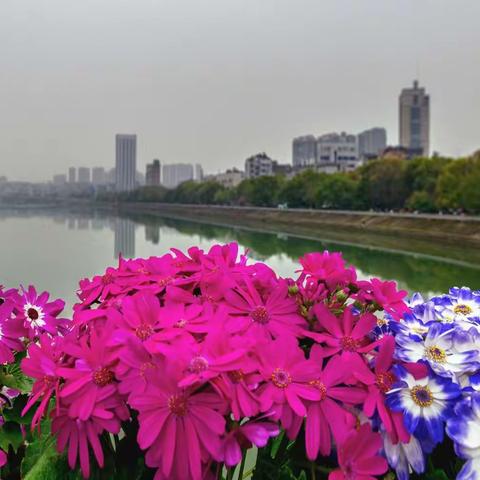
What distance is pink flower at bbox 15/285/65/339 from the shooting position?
3.94 feet

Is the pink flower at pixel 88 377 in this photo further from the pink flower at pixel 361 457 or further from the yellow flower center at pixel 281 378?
the pink flower at pixel 361 457

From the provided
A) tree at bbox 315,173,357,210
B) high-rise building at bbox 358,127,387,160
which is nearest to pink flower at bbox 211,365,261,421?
tree at bbox 315,173,357,210

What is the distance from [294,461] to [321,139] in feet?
301

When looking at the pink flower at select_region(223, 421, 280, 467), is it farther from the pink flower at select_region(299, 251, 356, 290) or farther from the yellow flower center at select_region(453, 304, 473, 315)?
the yellow flower center at select_region(453, 304, 473, 315)

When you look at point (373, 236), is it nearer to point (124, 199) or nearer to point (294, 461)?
point (294, 461)

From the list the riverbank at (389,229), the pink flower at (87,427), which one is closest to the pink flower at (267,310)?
the pink flower at (87,427)

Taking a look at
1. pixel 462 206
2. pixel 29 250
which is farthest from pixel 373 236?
pixel 29 250

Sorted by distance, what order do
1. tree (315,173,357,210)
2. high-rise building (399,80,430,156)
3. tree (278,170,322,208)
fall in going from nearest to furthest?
tree (315,173,357,210), tree (278,170,322,208), high-rise building (399,80,430,156)

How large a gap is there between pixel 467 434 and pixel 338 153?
3197 inches

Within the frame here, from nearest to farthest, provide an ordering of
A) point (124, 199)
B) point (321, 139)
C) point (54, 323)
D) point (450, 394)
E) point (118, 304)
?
1. point (450, 394)
2. point (118, 304)
3. point (54, 323)
4. point (321, 139)
5. point (124, 199)

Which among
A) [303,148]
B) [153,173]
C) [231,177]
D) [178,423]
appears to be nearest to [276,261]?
[178,423]

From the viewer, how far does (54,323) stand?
49.4 inches

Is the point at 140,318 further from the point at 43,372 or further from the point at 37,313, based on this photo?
the point at 37,313

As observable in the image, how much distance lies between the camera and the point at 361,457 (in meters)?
0.72
